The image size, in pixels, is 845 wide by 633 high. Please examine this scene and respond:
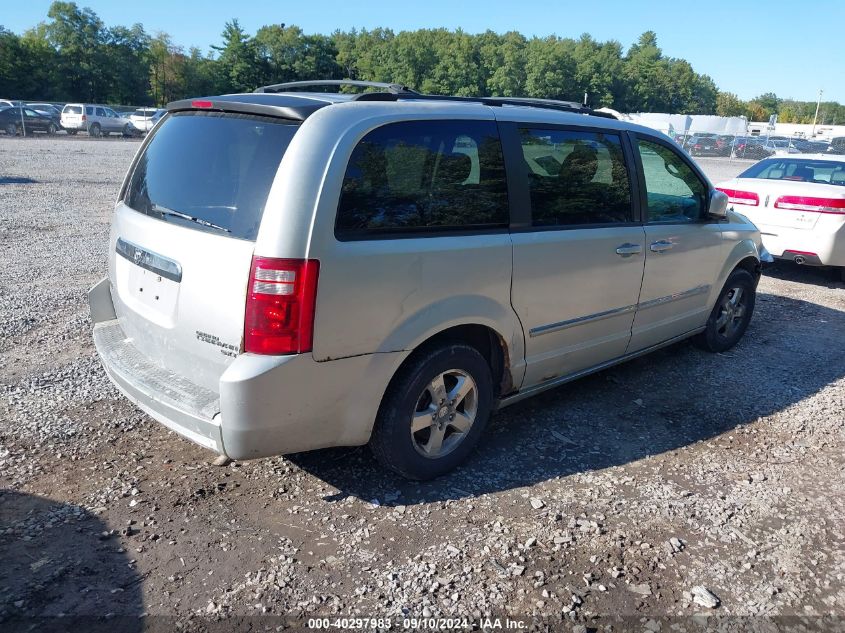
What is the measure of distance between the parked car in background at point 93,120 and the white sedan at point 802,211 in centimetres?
3457

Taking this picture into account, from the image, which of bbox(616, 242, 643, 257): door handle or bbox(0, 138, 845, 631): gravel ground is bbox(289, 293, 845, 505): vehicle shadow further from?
bbox(616, 242, 643, 257): door handle

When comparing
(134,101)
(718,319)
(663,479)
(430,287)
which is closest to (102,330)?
(430,287)

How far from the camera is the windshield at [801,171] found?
890 cm

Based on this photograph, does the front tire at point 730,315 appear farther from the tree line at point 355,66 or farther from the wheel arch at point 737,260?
the tree line at point 355,66

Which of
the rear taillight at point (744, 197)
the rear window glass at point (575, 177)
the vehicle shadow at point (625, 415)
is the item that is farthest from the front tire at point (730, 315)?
the rear taillight at point (744, 197)

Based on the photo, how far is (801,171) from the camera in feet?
30.2

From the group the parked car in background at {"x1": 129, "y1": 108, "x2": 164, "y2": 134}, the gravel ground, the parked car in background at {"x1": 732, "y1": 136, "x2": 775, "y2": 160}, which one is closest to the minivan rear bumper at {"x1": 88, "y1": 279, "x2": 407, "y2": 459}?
the gravel ground

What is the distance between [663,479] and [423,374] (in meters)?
1.55

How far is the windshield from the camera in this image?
8898mm

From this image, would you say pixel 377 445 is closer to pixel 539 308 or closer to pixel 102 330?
pixel 539 308

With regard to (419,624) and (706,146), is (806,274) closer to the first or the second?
(419,624)

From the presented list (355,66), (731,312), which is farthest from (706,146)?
(355,66)

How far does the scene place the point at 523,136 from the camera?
12.4ft

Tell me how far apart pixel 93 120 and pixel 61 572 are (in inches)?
1476
